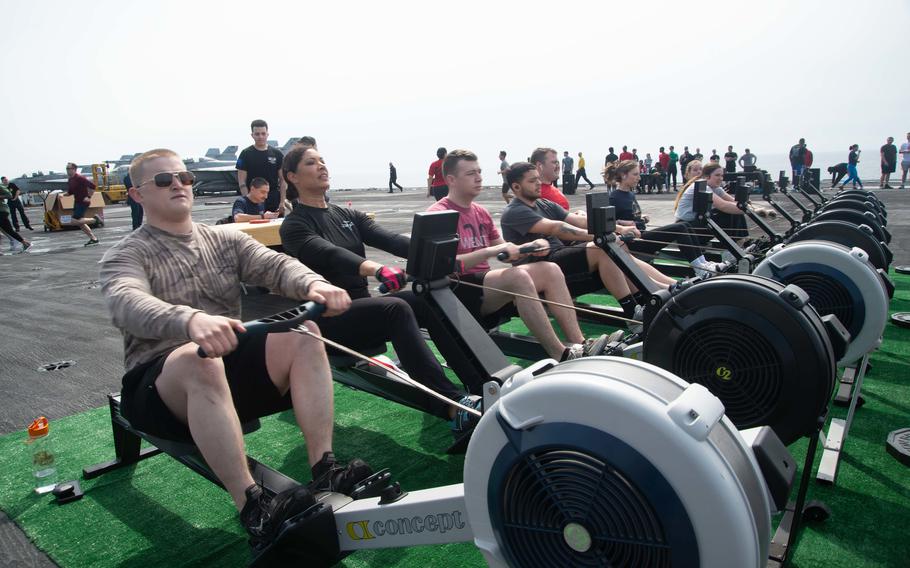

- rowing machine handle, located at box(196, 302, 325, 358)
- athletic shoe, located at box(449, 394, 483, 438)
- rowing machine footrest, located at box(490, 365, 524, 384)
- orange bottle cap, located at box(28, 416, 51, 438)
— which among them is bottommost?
orange bottle cap, located at box(28, 416, 51, 438)

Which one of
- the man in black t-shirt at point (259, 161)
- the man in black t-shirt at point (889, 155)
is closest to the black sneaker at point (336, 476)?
the man in black t-shirt at point (259, 161)

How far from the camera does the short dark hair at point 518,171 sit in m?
4.01

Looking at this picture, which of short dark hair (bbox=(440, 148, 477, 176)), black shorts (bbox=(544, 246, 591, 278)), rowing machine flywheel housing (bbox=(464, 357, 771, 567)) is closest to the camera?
rowing machine flywheel housing (bbox=(464, 357, 771, 567))

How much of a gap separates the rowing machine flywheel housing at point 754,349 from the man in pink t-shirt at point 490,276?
740mm

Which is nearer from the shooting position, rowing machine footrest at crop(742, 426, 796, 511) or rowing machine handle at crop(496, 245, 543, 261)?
rowing machine footrest at crop(742, 426, 796, 511)

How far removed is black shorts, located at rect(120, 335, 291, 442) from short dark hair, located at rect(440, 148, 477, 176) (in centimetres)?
173

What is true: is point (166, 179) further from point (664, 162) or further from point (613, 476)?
point (664, 162)

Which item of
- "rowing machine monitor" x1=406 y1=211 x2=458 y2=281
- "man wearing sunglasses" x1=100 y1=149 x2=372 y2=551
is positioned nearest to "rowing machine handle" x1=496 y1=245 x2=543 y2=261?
Answer: "rowing machine monitor" x1=406 y1=211 x2=458 y2=281

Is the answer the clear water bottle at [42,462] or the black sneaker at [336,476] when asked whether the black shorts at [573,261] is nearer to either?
the black sneaker at [336,476]

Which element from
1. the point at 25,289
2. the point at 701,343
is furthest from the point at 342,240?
the point at 25,289

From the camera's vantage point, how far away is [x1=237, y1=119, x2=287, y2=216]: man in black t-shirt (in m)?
6.53

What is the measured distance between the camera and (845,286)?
10.3ft

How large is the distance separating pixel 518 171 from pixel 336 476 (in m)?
2.58

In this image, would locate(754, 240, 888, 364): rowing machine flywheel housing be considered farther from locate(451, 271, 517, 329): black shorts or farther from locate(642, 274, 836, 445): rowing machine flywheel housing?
locate(451, 271, 517, 329): black shorts
